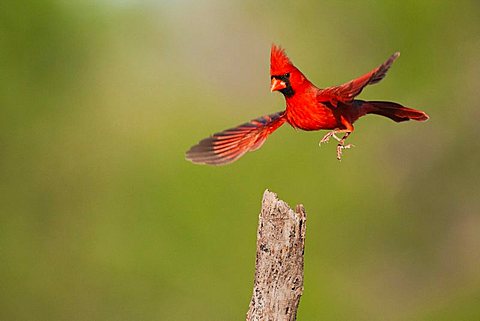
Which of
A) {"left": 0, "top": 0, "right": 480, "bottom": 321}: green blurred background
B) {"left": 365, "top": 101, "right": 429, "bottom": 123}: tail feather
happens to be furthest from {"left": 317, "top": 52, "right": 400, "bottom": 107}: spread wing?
{"left": 0, "top": 0, "right": 480, "bottom": 321}: green blurred background

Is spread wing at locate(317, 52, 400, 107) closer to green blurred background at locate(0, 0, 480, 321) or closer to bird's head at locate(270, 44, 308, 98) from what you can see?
bird's head at locate(270, 44, 308, 98)

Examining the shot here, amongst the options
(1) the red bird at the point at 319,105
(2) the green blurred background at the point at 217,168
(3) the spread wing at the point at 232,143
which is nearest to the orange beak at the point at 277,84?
(1) the red bird at the point at 319,105

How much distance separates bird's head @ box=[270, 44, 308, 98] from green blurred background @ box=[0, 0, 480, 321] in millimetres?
2252

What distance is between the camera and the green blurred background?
3631 millimetres

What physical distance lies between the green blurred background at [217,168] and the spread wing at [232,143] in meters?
2.08

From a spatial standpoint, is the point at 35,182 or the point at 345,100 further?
the point at 35,182

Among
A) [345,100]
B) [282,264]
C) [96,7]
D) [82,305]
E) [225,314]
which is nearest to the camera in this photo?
[345,100]

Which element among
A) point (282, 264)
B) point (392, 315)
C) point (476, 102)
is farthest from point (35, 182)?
point (282, 264)

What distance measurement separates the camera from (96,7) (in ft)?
13.4

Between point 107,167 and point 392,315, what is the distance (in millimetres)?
1443

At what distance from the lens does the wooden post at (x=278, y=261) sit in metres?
1.37

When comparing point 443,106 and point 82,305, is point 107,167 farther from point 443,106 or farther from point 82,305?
point 443,106

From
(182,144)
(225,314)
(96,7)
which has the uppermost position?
(96,7)

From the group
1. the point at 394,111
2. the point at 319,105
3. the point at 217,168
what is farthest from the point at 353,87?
the point at 217,168
